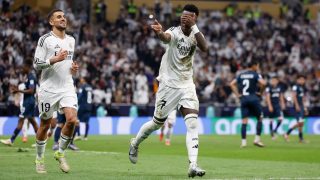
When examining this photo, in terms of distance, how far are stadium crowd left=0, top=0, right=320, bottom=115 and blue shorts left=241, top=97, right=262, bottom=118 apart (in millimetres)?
7224

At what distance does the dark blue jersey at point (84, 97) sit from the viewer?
2534 centimetres

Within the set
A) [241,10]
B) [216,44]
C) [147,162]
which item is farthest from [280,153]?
[241,10]

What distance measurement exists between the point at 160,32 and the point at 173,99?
55.8 inches

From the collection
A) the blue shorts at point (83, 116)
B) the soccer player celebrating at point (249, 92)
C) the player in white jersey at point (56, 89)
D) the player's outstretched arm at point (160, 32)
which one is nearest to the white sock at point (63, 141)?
the player in white jersey at point (56, 89)

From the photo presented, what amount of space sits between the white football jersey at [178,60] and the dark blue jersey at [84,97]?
12005 mm

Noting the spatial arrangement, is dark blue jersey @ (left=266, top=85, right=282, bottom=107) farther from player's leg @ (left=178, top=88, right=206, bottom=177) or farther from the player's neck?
the player's neck

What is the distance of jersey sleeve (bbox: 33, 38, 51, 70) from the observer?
13.0m

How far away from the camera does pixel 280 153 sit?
68.9ft

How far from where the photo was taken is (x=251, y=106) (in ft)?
78.8

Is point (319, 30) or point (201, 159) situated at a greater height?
point (319, 30)

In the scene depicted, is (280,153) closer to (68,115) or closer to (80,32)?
(68,115)

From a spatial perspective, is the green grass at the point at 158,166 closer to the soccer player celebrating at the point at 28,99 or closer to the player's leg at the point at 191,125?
the player's leg at the point at 191,125

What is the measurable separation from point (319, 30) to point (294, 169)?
3254 centimetres

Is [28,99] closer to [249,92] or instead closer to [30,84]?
[30,84]
